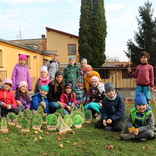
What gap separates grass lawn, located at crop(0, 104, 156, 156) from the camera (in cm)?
322

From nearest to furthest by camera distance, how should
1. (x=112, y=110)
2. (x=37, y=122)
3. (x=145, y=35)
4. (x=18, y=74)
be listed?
1. (x=37, y=122)
2. (x=112, y=110)
3. (x=18, y=74)
4. (x=145, y=35)

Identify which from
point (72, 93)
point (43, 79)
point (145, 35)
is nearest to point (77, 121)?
point (72, 93)

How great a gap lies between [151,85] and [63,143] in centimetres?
332

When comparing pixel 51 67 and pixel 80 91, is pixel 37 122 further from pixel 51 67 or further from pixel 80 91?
pixel 51 67

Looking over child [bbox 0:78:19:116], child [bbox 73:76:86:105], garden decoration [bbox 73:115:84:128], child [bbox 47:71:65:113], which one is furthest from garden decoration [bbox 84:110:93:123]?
child [bbox 0:78:19:116]

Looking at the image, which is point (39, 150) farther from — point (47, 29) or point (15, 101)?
point (47, 29)

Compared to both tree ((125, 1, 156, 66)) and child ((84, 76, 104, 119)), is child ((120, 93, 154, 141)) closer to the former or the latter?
child ((84, 76, 104, 119))

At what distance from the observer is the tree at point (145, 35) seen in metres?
19.6

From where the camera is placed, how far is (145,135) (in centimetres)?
375

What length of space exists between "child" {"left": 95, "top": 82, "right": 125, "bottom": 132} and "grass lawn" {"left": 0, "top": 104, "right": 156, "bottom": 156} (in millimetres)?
281

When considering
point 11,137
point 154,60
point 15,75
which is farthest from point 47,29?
point 11,137

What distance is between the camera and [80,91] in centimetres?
614

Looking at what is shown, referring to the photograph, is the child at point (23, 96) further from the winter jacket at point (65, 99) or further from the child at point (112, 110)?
the child at point (112, 110)

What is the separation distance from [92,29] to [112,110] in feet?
56.9
